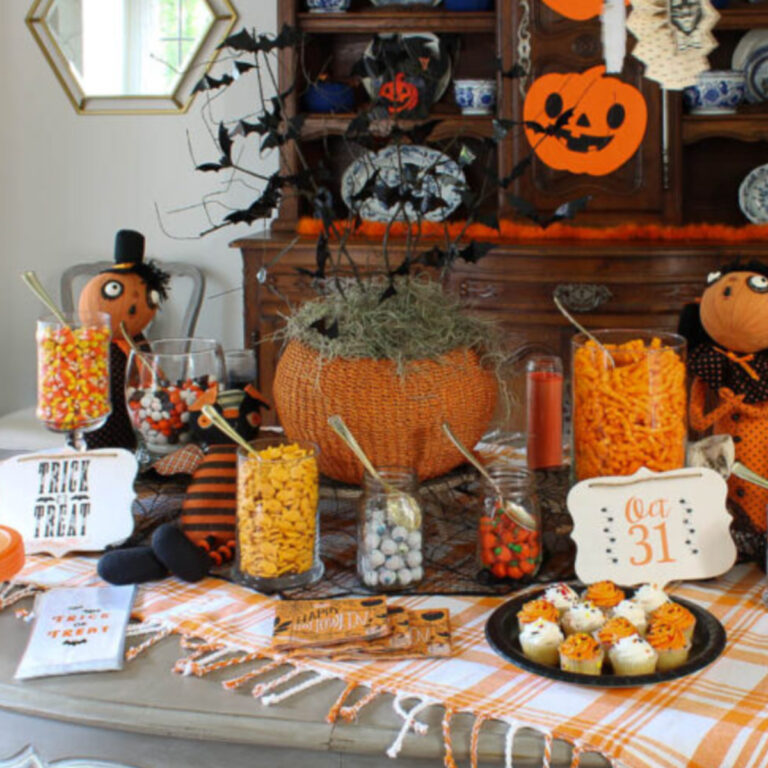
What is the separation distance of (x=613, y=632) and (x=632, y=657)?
1.3 inches

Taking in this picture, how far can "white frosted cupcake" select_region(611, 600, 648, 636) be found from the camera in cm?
108

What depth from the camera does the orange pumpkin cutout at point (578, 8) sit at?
10.2 feet

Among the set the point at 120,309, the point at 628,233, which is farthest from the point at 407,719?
the point at 628,233

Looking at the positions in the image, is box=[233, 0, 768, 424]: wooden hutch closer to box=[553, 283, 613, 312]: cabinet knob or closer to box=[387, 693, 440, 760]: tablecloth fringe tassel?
box=[553, 283, 613, 312]: cabinet knob

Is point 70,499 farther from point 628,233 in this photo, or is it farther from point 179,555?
point 628,233

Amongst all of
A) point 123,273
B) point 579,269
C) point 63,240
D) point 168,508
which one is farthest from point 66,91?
point 168,508

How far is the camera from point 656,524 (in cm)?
126

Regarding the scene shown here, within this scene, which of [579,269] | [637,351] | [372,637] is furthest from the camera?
[579,269]

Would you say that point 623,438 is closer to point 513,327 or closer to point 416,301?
point 416,301

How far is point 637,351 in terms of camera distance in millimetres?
1284

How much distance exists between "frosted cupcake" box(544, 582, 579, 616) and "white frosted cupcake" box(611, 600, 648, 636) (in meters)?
0.04

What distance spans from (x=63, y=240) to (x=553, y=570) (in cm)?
283

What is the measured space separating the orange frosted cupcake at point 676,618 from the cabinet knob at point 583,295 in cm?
200

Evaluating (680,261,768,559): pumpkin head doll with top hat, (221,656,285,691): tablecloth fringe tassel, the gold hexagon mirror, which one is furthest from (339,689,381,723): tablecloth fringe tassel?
the gold hexagon mirror
